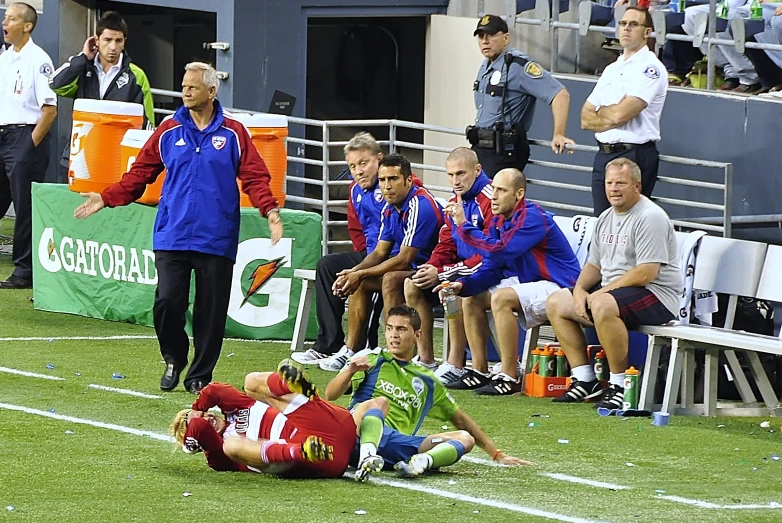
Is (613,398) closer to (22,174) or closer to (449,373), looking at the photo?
(449,373)

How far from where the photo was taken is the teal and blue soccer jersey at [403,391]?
7984mm

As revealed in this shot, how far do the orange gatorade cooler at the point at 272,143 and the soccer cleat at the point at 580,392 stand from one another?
3.05 metres

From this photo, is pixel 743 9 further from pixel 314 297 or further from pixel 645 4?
pixel 314 297

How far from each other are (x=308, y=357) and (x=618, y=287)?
8.34 ft

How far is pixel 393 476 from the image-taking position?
7703 millimetres

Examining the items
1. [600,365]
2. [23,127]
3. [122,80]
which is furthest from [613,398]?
[23,127]

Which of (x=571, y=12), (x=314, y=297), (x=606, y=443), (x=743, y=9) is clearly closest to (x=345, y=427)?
(x=606, y=443)

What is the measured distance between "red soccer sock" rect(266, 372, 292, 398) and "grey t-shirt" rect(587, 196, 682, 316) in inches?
117

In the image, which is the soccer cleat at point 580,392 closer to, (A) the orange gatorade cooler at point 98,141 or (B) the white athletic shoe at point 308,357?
(B) the white athletic shoe at point 308,357

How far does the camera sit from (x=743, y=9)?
46.8ft

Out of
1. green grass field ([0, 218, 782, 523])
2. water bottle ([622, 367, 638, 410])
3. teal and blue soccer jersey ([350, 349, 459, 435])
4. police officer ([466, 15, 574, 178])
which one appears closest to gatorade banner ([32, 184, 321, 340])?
police officer ([466, 15, 574, 178])

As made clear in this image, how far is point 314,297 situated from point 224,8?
237 inches

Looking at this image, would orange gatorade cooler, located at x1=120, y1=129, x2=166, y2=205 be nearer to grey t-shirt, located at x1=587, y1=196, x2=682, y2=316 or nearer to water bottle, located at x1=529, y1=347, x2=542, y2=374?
water bottle, located at x1=529, y1=347, x2=542, y2=374

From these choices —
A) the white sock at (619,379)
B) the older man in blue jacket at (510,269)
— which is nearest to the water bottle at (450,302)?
the older man in blue jacket at (510,269)
